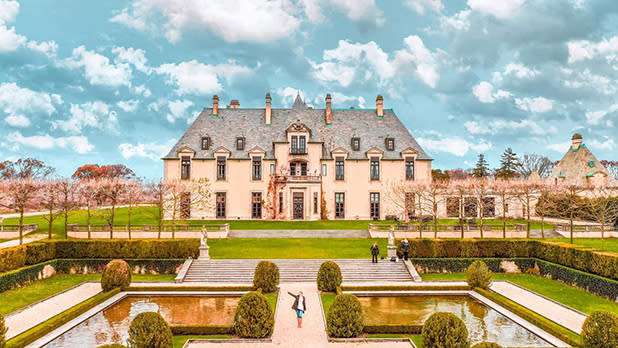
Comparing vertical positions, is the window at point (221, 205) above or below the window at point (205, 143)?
below

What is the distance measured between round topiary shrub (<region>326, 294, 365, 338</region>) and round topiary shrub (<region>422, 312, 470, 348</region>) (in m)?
2.81

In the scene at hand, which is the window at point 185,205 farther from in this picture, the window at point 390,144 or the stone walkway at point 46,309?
the window at point 390,144

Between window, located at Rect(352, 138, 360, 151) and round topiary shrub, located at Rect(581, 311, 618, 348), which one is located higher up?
window, located at Rect(352, 138, 360, 151)

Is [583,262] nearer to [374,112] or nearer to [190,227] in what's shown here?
[190,227]

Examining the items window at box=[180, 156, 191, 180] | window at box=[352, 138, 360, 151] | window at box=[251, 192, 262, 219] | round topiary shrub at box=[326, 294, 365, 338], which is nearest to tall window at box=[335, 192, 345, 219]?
window at box=[352, 138, 360, 151]

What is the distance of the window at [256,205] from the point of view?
48.5 m

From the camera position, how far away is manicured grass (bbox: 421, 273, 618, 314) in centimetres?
2029

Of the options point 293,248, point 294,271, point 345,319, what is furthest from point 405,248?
point 345,319

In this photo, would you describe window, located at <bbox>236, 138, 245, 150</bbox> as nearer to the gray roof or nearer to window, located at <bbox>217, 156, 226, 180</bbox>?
the gray roof

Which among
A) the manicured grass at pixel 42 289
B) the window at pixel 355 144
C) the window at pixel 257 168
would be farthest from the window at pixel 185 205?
the window at pixel 355 144

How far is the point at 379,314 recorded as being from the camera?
58.7ft

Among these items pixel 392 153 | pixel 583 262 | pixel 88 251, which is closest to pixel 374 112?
pixel 392 153

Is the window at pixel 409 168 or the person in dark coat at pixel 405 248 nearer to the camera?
the person in dark coat at pixel 405 248

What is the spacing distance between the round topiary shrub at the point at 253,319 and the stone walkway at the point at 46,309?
27.3ft
